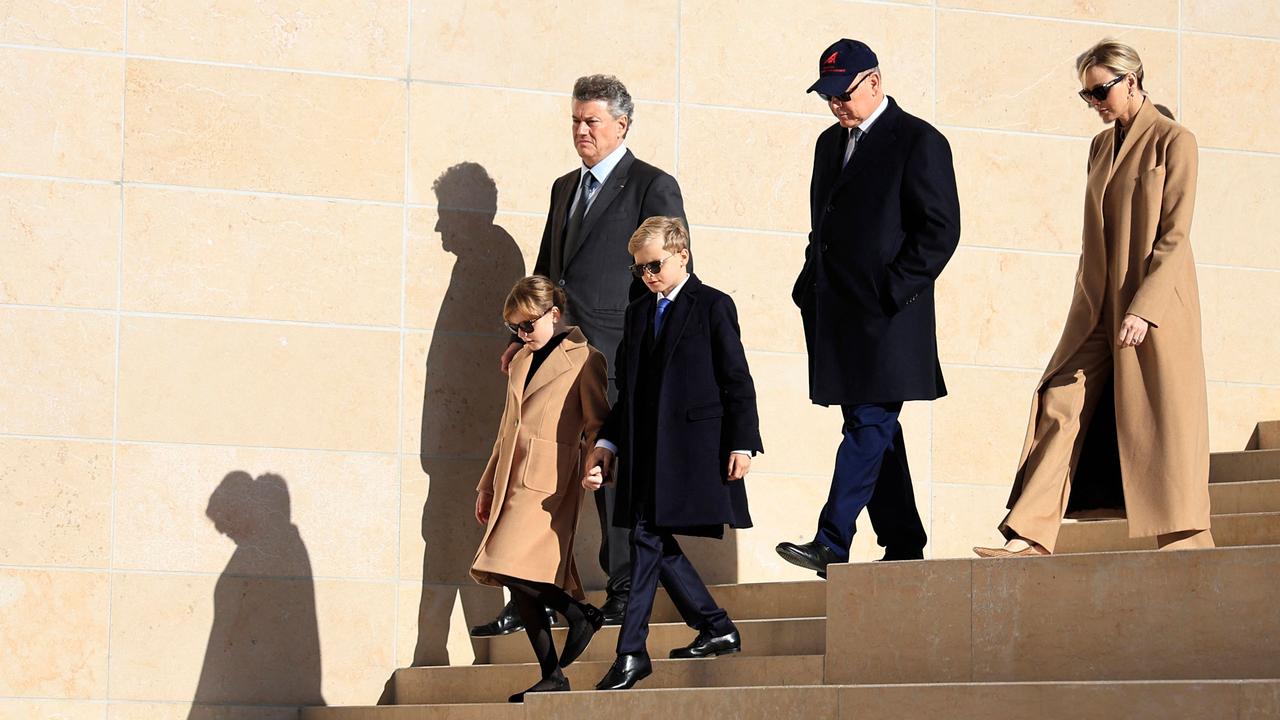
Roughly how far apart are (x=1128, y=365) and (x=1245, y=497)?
229cm

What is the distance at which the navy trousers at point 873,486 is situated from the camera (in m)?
6.76

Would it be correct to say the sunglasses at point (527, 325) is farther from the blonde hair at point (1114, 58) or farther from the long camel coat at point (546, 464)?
the blonde hair at point (1114, 58)

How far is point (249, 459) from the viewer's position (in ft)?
29.8

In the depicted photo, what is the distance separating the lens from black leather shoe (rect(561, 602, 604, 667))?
7.29m

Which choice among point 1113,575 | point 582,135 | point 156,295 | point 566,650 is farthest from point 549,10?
point 1113,575

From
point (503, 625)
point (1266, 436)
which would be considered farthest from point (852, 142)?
point (1266, 436)

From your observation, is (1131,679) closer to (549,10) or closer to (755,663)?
(755,663)

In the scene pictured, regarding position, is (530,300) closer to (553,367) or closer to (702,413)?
(553,367)

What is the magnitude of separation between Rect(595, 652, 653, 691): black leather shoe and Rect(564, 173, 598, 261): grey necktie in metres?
2.27

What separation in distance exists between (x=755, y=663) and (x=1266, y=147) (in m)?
4.99

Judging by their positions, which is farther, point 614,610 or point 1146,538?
point 614,610

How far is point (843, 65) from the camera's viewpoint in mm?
7082

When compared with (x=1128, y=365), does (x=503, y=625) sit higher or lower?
lower

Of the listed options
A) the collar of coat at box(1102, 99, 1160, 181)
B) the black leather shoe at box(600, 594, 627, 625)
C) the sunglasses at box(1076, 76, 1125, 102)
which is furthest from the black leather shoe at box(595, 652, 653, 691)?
the sunglasses at box(1076, 76, 1125, 102)
